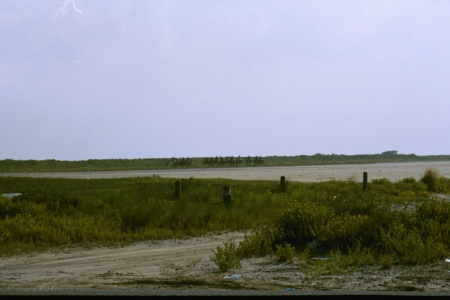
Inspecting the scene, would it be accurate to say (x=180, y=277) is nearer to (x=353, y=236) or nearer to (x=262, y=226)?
(x=353, y=236)

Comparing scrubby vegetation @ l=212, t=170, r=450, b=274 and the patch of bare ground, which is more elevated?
scrubby vegetation @ l=212, t=170, r=450, b=274

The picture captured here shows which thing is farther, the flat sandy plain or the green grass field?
the green grass field

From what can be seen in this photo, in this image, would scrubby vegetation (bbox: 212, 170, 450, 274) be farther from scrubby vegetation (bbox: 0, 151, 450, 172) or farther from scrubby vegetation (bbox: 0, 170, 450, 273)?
scrubby vegetation (bbox: 0, 151, 450, 172)

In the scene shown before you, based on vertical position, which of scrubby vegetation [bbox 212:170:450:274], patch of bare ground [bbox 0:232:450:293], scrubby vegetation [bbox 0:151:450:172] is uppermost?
scrubby vegetation [bbox 0:151:450:172]

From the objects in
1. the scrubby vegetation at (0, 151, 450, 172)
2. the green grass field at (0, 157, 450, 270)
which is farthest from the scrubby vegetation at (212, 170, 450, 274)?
the scrubby vegetation at (0, 151, 450, 172)

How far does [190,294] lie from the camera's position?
627 cm

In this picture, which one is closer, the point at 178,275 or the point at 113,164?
the point at 178,275

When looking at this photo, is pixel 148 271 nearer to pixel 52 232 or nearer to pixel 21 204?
pixel 52 232

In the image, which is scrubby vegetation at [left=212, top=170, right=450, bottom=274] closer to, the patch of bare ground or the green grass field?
the green grass field

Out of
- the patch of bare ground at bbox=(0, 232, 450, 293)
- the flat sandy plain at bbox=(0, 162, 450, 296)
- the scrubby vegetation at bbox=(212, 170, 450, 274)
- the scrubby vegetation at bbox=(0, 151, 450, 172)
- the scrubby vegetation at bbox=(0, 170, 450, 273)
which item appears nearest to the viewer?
the flat sandy plain at bbox=(0, 162, 450, 296)

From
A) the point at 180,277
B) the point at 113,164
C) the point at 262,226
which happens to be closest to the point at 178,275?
the point at 180,277

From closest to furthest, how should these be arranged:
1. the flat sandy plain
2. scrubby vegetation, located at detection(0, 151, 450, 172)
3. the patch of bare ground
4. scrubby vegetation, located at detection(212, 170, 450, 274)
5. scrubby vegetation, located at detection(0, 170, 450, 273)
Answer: the flat sandy plain < the patch of bare ground < scrubby vegetation, located at detection(212, 170, 450, 274) < scrubby vegetation, located at detection(0, 170, 450, 273) < scrubby vegetation, located at detection(0, 151, 450, 172)

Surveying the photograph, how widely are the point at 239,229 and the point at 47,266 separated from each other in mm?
7352

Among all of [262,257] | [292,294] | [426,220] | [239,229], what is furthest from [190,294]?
[239,229]
